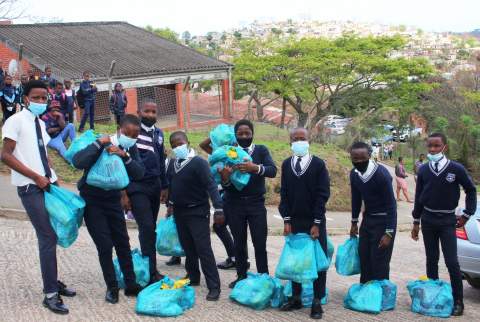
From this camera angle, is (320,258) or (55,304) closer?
(55,304)

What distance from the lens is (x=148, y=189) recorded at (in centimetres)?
677

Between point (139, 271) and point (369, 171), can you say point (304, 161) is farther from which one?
point (139, 271)

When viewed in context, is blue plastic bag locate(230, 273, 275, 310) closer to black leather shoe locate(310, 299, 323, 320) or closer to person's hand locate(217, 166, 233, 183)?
black leather shoe locate(310, 299, 323, 320)

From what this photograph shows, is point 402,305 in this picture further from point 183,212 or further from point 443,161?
point 183,212

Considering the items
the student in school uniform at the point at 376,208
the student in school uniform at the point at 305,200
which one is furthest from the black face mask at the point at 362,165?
the student in school uniform at the point at 305,200

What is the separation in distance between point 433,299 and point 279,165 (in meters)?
10.6

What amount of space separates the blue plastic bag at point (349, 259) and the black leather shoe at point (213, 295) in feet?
4.50

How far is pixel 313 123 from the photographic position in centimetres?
4106

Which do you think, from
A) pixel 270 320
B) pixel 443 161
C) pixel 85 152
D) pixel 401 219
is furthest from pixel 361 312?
pixel 401 219

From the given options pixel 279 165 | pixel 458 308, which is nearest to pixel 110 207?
pixel 458 308

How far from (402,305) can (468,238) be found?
1.20 meters

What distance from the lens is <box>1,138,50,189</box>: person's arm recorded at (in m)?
5.32

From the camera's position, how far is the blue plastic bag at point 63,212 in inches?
216

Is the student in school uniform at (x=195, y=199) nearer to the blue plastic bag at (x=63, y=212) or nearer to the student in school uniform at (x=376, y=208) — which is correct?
the blue plastic bag at (x=63, y=212)
